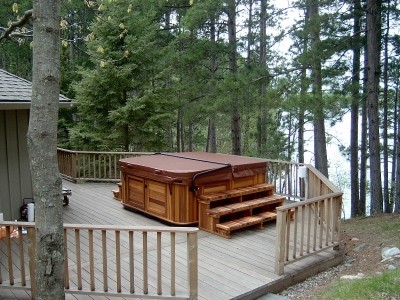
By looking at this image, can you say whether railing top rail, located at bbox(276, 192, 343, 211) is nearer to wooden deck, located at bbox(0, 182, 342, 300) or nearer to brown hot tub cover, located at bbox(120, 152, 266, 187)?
wooden deck, located at bbox(0, 182, 342, 300)

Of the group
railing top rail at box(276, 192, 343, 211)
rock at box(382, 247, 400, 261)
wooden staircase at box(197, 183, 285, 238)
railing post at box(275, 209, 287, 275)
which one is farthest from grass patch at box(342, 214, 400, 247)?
railing post at box(275, 209, 287, 275)

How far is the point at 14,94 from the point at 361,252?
5.71 m

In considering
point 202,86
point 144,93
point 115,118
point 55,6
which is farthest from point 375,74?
point 55,6

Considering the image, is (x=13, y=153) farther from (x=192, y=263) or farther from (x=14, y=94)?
(x=192, y=263)

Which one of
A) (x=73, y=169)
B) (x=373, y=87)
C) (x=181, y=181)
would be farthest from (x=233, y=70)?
(x=181, y=181)

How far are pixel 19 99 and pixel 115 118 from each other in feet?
19.2

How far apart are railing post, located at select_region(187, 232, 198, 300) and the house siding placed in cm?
380

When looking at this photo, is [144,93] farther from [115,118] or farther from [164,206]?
[164,206]

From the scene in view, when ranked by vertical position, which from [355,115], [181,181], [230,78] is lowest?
[181,181]

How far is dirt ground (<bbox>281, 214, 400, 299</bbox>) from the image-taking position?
14.3 feet

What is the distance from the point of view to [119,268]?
357 centimetres

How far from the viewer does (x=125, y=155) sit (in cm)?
916

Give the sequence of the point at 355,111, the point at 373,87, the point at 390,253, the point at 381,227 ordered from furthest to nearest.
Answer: the point at 355,111, the point at 373,87, the point at 381,227, the point at 390,253

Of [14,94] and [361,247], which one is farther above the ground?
[14,94]
